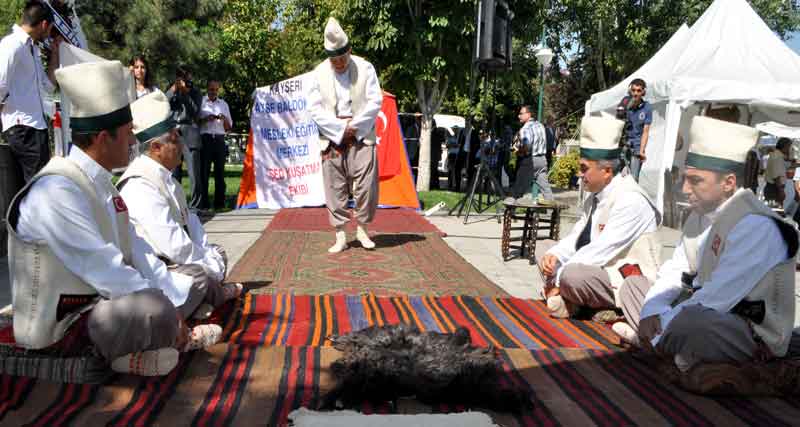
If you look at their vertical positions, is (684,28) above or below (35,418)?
→ above

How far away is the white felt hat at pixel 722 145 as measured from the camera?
8.66 ft

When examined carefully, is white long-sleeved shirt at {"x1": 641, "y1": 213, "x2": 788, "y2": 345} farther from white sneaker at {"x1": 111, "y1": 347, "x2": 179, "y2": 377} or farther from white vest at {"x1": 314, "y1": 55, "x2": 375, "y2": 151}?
white vest at {"x1": 314, "y1": 55, "x2": 375, "y2": 151}

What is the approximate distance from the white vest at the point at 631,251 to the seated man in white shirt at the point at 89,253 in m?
2.31

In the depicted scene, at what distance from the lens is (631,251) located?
11.7 feet

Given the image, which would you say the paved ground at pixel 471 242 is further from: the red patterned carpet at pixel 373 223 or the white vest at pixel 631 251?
the white vest at pixel 631 251

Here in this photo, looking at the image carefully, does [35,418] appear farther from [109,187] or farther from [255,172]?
[255,172]

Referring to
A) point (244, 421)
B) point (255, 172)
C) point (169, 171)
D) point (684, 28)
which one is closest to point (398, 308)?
point (169, 171)

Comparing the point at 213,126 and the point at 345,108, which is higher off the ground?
the point at 345,108

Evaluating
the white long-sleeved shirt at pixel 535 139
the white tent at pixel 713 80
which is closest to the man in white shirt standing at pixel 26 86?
the white long-sleeved shirt at pixel 535 139

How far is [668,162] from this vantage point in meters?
8.64

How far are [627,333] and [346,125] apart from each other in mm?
3084

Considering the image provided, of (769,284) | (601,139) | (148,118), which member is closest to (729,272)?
(769,284)

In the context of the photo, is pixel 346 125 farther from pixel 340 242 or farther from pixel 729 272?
pixel 729 272

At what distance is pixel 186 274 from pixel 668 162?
24.2ft
